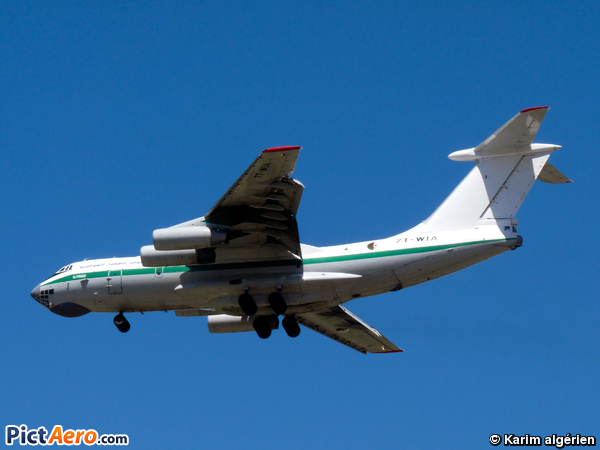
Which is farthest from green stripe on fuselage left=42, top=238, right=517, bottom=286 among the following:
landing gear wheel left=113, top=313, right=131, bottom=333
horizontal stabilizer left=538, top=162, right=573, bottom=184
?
horizontal stabilizer left=538, top=162, right=573, bottom=184

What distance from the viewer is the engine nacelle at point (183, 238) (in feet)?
44.7

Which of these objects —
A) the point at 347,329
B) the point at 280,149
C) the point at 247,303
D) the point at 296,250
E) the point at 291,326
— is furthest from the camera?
the point at 347,329

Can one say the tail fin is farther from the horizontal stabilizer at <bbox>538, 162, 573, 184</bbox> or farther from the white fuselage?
the white fuselage

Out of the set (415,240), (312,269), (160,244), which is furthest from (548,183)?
(160,244)

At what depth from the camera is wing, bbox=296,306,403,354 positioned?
55.1 ft

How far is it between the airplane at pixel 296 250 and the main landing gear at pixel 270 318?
20 mm

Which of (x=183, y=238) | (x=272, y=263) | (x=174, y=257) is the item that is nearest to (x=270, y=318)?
(x=272, y=263)

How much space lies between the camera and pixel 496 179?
14312 mm

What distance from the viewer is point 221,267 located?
1482 centimetres

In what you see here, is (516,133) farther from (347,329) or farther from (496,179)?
(347,329)

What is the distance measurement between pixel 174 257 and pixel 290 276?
2.11 m

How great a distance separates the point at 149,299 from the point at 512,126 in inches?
292

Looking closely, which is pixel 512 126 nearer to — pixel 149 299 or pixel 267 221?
pixel 267 221

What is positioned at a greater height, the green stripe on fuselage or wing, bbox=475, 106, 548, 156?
wing, bbox=475, 106, 548, 156
